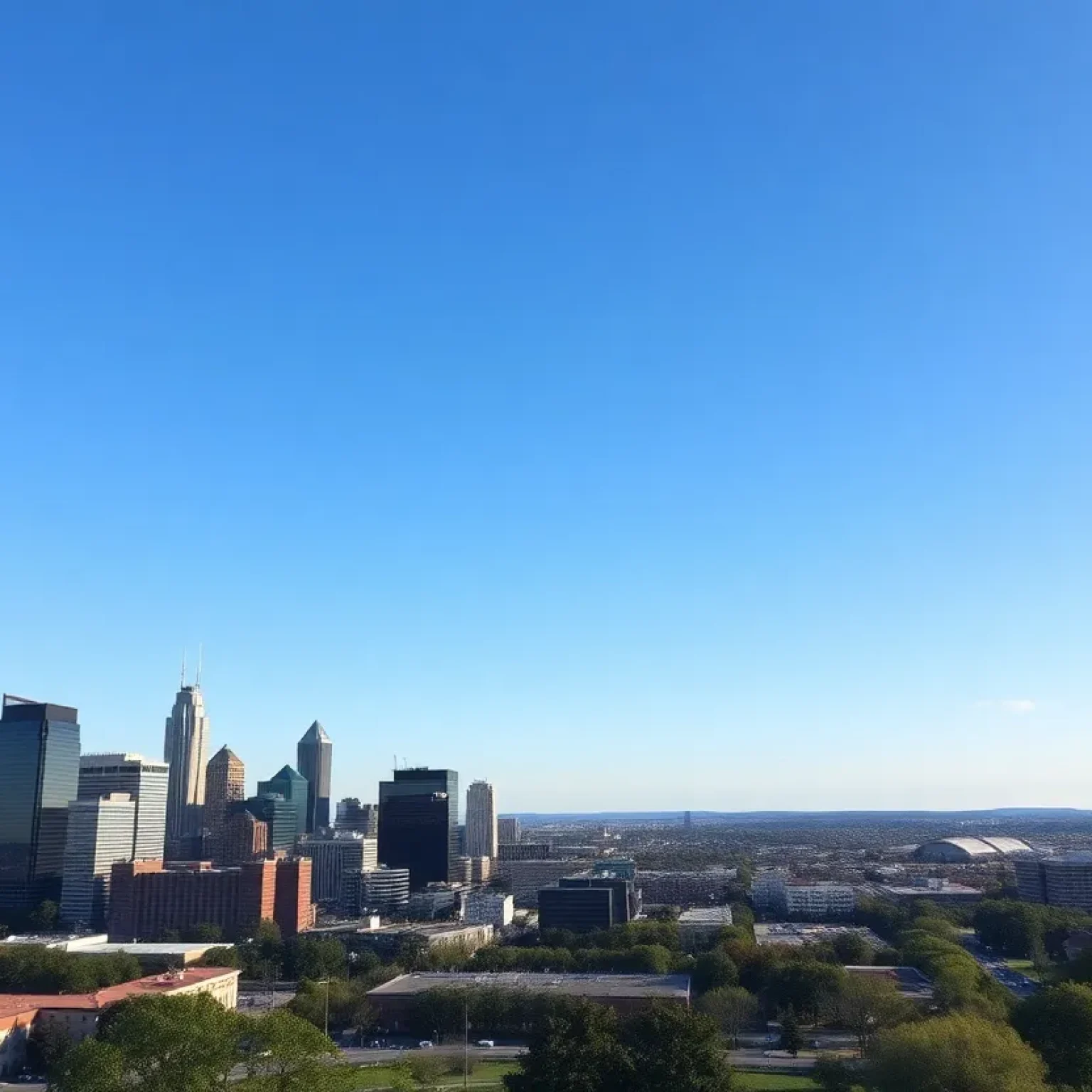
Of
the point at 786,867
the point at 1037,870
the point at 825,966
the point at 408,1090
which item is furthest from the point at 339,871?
the point at 408,1090

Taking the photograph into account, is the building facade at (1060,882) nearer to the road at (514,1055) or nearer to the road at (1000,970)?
the road at (1000,970)

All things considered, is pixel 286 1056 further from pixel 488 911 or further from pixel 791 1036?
pixel 488 911

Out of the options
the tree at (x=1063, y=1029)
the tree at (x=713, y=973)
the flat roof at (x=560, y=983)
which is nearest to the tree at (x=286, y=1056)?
the tree at (x=1063, y=1029)

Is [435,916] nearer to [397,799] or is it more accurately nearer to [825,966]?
[397,799]

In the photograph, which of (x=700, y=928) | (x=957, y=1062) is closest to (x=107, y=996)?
(x=957, y=1062)

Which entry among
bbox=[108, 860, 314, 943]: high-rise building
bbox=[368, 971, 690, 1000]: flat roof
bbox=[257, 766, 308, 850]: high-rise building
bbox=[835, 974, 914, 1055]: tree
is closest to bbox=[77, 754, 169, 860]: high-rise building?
bbox=[108, 860, 314, 943]: high-rise building

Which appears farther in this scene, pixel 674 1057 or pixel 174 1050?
pixel 674 1057

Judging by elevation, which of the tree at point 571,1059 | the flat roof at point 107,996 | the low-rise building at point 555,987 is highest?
the tree at point 571,1059
